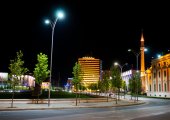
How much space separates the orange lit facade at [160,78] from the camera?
9908 cm

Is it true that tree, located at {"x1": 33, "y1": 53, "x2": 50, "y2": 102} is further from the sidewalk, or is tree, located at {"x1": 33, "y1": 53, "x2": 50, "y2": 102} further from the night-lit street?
the night-lit street

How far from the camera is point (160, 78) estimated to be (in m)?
105

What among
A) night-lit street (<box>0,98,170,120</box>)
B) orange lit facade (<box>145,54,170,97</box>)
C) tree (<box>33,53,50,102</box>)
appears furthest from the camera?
orange lit facade (<box>145,54,170,97</box>)

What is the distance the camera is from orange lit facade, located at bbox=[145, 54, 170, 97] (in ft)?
325

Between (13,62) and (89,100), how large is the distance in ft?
61.4

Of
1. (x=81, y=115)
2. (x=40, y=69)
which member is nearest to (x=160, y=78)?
(x=40, y=69)

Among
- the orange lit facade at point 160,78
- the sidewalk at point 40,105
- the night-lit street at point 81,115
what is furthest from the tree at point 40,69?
the orange lit facade at point 160,78

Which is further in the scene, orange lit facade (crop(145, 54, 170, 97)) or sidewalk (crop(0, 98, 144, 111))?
orange lit facade (crop(145, 54, 170, 97))

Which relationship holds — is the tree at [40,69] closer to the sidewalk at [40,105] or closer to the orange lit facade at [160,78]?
the sidewalk at [40,105]

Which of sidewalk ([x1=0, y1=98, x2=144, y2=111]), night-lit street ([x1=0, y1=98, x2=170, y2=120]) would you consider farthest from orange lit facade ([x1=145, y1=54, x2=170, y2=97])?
night-lit street ([x1=0, y1=98, x2=170, y2=120])

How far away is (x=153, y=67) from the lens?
113m

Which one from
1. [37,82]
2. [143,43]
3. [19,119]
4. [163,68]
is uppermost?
[143,43]

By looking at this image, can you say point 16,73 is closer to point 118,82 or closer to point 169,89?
point 118,82

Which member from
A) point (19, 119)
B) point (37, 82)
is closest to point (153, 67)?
point (37, 82)
